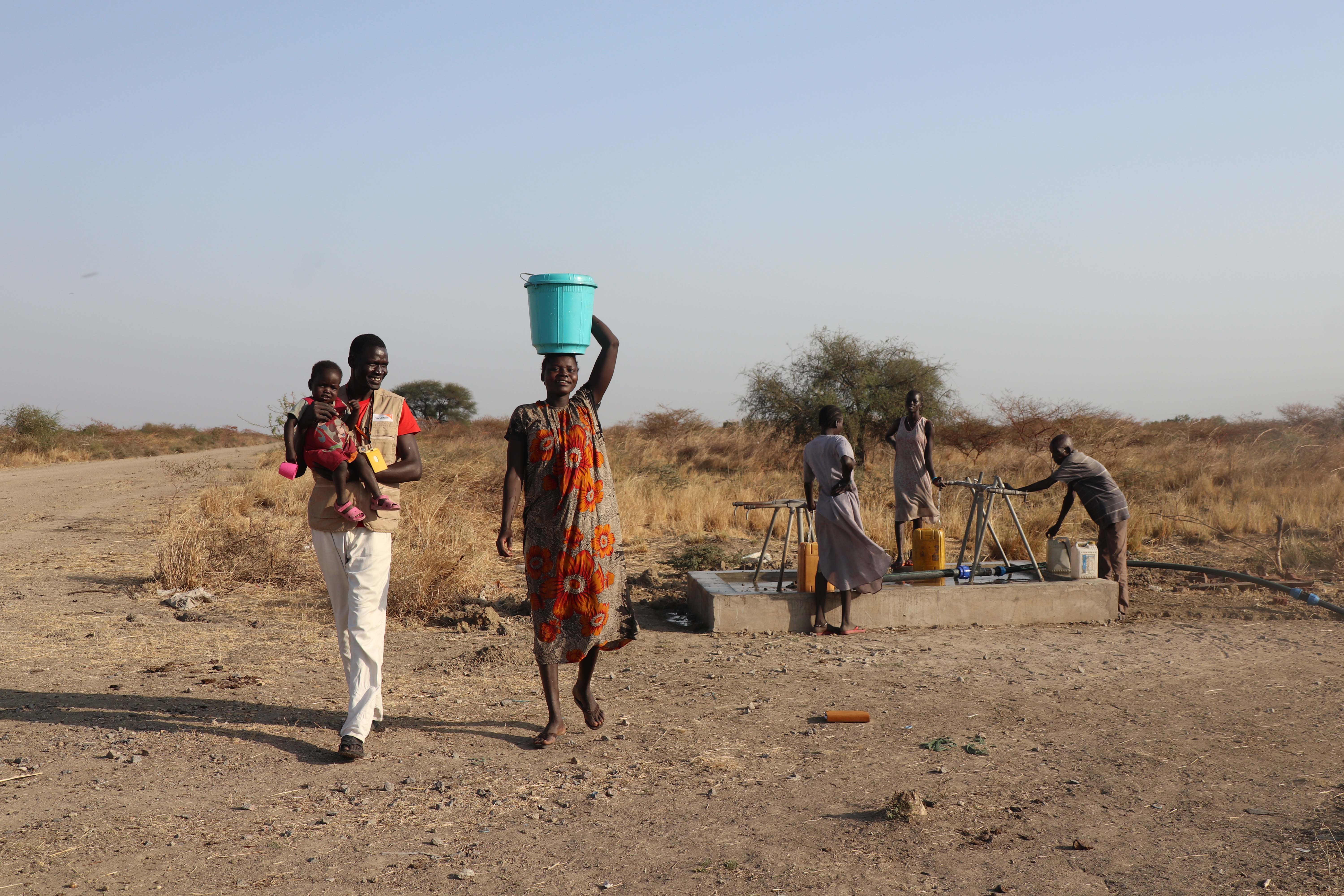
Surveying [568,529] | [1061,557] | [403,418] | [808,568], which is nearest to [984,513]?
[1061,557]

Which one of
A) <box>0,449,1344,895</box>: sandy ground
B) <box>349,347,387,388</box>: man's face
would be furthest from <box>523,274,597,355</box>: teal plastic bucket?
<box>0,449,1344,895</box>: sandy ground

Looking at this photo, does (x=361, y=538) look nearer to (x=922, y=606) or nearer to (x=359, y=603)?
(x=359, y=603)

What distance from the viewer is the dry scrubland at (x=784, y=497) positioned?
863 centimetres

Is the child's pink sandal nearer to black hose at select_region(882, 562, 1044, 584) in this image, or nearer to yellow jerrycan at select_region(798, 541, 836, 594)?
yellow jerrycan at select_region(798, 541, 836, 594)

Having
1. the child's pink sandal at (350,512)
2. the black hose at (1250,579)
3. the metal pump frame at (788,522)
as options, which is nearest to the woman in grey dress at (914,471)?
the metal pump frame at (788,522)

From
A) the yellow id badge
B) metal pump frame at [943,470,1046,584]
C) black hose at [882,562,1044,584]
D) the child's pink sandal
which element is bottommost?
black hose at [882,562,1044,584]

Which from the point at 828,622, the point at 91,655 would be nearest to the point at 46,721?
the point at 91,655

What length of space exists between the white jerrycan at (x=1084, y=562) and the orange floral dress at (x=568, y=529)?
16.0 feet

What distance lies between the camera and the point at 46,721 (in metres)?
4.69

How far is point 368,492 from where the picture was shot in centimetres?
421

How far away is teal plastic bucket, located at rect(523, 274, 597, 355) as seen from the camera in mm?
4098

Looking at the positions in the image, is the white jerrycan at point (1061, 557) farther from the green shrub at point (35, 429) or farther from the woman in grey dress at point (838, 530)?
the green shrub at point (35, 429)

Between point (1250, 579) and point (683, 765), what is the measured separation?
652cm

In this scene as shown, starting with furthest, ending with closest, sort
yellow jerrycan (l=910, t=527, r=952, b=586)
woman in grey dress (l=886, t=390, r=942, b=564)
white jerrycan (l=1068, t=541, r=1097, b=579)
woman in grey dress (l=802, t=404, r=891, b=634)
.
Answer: woman in grey dress (l=886, t=390, r=942, b=564) < yellow jerrycan (l=910, t=527, r=952, b=586) < white jerrycan (l=1068, t=541, r=1097, b=579) < woman in grey dress (l=802, t=404, r=891, b=634)
